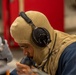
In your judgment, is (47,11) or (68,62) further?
(47,11)

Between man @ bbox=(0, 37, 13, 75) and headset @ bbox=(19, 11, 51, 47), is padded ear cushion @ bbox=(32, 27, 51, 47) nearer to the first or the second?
headset @ bbox=(19, 11, 51, 47)

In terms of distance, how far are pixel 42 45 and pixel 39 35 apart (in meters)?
0.06

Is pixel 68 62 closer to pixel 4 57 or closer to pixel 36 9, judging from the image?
Answer: pixel 4 57

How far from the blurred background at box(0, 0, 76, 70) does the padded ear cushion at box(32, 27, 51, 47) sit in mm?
1123

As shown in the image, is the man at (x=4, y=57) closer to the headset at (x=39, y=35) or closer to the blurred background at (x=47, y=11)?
the headset at (x=39, y=35)

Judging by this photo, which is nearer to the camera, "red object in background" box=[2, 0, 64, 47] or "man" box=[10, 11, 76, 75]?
"man" box=[10, 11, 76, 75]

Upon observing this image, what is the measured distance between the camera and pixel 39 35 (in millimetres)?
1584

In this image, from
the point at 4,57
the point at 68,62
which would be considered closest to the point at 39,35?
the point at 68,62

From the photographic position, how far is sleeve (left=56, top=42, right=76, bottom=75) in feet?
5.17

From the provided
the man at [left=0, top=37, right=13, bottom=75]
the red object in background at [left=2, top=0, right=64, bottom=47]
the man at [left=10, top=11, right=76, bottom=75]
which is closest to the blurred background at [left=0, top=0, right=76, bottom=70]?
the red object in background at [left=2, top=0, right=64, bottom=47]

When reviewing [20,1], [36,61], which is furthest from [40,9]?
[36,61]

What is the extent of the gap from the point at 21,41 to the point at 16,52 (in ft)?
4.75

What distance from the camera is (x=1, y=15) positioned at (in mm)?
3055

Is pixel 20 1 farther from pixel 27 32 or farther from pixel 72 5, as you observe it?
pixel 27 32
